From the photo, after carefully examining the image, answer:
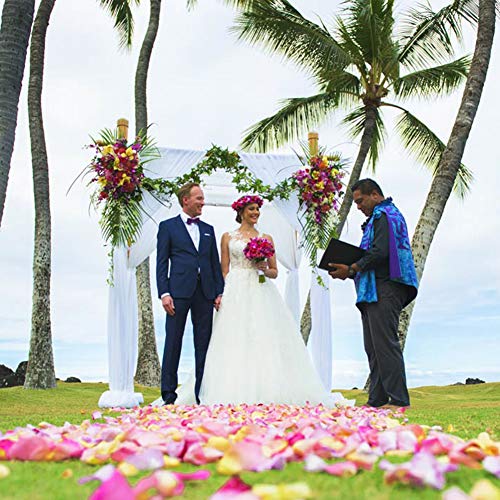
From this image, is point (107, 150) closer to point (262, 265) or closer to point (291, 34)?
point (262, 265)

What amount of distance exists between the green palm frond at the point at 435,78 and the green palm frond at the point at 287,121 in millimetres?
1732

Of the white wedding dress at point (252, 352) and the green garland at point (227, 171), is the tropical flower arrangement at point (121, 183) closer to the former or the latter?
the green garland at point (227, 171)

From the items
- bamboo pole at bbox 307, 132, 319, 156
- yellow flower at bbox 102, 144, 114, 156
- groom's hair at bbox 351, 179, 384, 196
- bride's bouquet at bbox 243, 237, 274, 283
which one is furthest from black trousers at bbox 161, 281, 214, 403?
bamboo pole at bbox 307, 132, 319, 156

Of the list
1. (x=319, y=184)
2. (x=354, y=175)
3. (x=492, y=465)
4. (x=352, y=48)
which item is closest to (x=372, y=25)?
(x=352, y=48)

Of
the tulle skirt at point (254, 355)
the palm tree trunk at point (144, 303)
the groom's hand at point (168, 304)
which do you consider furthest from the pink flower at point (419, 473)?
the palm tree trunk at point (144, 303)

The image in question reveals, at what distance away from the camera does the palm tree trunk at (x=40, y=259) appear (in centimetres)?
1153

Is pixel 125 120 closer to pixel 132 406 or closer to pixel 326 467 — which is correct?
pixel 132 406

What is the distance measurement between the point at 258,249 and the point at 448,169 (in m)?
4.53

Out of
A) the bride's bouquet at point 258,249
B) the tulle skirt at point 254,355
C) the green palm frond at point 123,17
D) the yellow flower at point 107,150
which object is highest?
the green palm frond at point 123,17

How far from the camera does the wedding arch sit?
8789 millimetres

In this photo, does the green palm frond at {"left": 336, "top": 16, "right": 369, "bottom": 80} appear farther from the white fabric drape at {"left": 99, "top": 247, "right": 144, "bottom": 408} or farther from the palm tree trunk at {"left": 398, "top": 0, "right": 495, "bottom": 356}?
the white fabric drape at {"left": 99, "top": 247, "right": 144, "bottom": 408}

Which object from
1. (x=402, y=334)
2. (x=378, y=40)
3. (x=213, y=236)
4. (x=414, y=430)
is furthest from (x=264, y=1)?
(x=414, y=430)

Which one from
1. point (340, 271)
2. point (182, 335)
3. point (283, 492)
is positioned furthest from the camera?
point (182, 335)

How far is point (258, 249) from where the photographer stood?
7.27 meters
